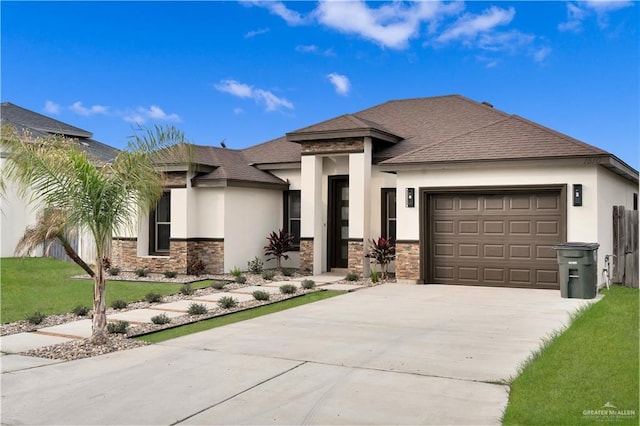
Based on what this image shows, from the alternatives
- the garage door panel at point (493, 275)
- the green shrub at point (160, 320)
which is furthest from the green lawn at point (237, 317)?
the garage door panel at point (493, 275)

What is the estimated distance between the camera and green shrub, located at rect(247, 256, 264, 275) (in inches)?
699

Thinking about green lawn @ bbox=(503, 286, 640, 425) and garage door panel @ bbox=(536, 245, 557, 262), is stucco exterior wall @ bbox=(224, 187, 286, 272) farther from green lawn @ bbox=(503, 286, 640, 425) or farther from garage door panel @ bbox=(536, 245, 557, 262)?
green lawn @ bbox=(503, 286, 640, 425)

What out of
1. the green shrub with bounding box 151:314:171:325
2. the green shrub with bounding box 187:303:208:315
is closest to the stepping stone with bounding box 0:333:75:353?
the green shrub with bounding box 151:314:171:325

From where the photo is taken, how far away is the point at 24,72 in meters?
20.5

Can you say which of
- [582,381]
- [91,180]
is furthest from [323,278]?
[582,381]

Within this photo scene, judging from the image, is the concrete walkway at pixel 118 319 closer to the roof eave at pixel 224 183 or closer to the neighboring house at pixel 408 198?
the neighboring house at pixel 408 198

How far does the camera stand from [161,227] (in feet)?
61.3

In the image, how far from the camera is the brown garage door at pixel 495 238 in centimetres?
1373

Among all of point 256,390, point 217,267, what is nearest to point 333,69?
point 217,267

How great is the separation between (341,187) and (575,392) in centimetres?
1303

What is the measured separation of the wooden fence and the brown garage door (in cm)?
269

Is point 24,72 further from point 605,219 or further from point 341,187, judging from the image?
point 605,219

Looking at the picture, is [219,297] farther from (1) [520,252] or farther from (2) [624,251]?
(2) [624,251]

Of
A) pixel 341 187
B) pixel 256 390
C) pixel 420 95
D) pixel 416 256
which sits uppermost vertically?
pixel 420 95
